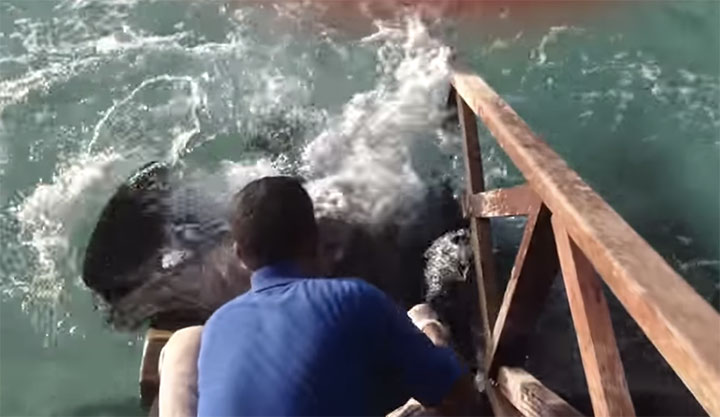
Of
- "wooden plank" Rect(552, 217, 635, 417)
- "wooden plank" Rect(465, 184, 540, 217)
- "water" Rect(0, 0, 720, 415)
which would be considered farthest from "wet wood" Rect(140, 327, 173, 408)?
"wooden plank" Rect(552, 217, 635, 417)

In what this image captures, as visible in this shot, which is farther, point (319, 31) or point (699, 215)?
point (319, 31)

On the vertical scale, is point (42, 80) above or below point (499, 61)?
above

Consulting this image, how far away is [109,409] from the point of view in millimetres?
4480

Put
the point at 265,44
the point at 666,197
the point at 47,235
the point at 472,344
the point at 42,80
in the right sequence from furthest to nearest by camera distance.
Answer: the point at 265,44 < the point at 42,80 < the point at 666,197 < the point at 47,235 < the point at 472,344

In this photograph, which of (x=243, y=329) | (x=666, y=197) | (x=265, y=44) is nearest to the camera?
(x=243, y=329)

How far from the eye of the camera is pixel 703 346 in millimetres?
1666

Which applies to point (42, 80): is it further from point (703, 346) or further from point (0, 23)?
point (703, 346)

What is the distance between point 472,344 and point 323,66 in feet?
8.85

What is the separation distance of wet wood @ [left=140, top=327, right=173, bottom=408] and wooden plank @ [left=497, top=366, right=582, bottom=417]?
133 centimetres

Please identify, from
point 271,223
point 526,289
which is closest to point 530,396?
point 526,289

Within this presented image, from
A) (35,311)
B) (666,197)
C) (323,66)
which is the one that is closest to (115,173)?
(35,311)

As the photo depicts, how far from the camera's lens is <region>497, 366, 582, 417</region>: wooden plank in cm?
304

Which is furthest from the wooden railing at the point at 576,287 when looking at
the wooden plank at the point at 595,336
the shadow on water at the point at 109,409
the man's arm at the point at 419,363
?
the shadow on water at the point at 109,409

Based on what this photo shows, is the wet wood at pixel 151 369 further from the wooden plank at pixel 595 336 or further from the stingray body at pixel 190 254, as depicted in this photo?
the wooden plank at pixel 595 336
